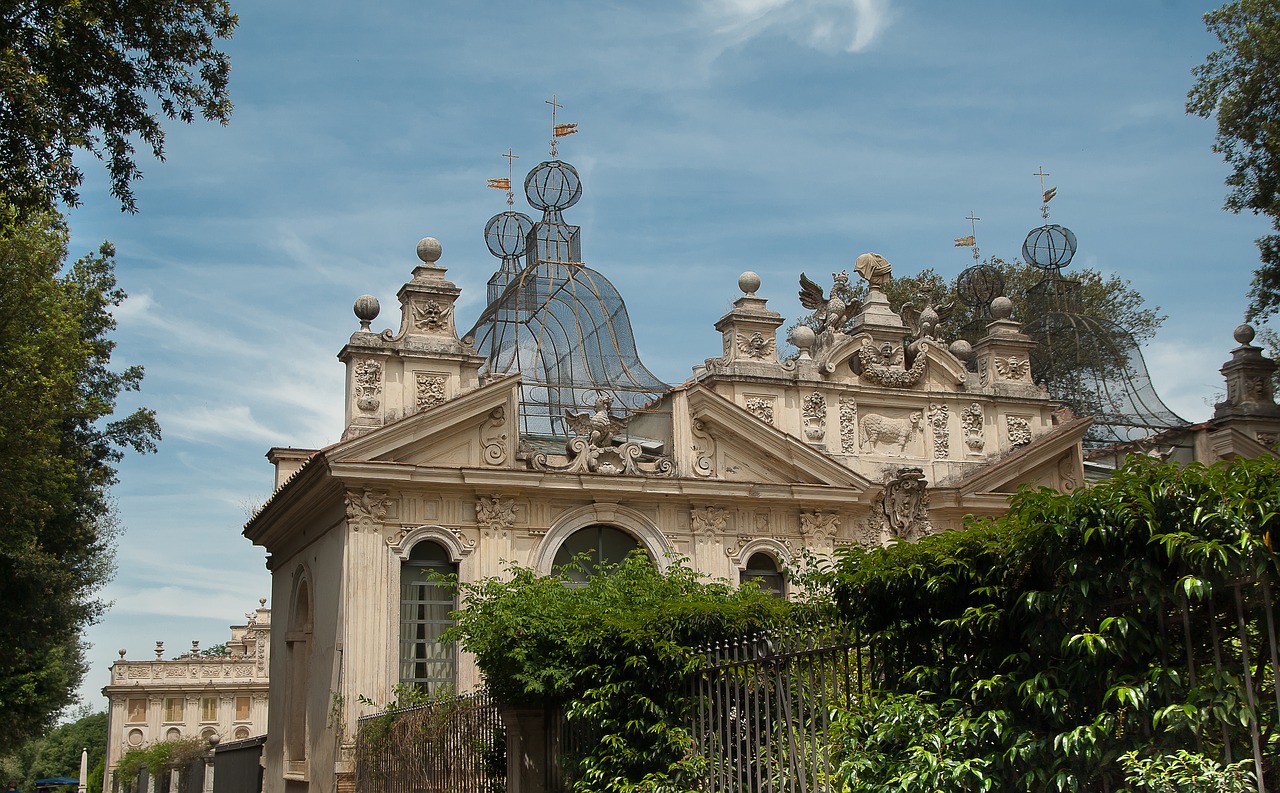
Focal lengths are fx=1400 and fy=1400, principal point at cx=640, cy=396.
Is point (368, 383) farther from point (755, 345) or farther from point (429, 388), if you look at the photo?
point (755, 345)

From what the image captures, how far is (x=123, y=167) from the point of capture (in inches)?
593

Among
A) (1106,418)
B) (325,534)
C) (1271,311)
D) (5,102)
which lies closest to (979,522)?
(5,102)

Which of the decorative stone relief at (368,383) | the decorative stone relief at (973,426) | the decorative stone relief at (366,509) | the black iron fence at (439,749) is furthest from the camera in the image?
the decorative stone relief at (973,426)

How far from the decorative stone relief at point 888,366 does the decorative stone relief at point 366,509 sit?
9.24 metres

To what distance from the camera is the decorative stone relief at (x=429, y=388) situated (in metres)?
22.9

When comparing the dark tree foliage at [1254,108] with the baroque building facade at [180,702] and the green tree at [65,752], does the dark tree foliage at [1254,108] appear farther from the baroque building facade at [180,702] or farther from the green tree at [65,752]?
the green tree at [65,752]

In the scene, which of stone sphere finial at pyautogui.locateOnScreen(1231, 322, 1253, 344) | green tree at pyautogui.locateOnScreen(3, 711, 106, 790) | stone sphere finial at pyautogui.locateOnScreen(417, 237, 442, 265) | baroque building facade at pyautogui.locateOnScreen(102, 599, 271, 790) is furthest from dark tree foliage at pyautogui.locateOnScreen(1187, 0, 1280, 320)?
green tree at pyautogui.locateOnScreen(3, 711, 106, 790)

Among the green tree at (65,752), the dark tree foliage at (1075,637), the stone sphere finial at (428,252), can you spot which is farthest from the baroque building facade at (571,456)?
the green tree at (65,752)

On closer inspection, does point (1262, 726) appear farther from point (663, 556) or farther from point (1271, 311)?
point (1271, 311)

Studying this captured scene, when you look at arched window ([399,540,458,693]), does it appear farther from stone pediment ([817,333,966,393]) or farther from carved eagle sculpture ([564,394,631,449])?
stone pediment ([817,333,966,393])

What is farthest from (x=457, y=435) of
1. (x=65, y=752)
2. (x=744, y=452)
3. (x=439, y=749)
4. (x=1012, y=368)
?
(x=65, y=752)

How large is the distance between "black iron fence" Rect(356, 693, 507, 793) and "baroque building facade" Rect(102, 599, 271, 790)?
44.4 metres

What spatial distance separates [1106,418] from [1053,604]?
24305 mm

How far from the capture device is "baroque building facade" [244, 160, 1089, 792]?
70.8ft
